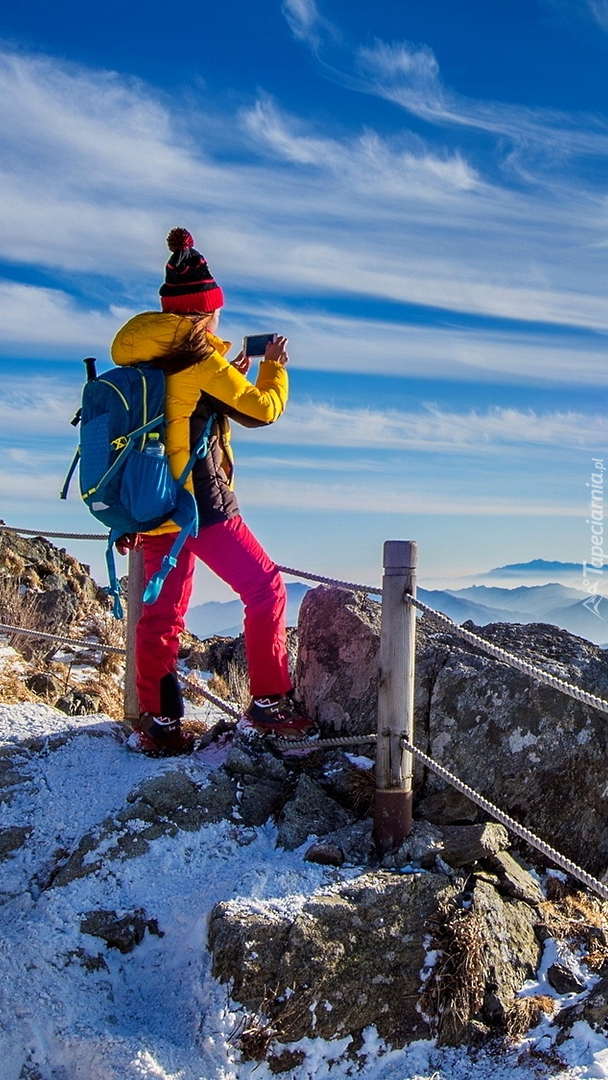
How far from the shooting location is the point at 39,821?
4.65 meters

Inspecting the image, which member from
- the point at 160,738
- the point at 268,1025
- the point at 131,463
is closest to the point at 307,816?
the point at 160,738

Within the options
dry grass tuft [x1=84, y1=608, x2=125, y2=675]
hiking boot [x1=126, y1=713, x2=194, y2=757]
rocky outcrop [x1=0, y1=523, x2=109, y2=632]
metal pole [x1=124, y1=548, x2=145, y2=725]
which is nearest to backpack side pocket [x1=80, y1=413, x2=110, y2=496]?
metal pole [x1=124, y1=548, x2=145, y2=725]

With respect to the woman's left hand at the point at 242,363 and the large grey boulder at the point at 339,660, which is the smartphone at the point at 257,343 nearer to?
the woman's left hand at the point at 242,363

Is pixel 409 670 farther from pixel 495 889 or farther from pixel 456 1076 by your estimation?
pixel 456 1076

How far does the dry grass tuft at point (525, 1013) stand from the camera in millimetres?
3984

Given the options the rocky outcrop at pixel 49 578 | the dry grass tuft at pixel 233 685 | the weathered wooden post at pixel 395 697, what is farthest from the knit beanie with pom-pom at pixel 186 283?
the rocky outcrop at pixel 49 578

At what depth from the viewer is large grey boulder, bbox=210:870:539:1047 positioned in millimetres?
3762

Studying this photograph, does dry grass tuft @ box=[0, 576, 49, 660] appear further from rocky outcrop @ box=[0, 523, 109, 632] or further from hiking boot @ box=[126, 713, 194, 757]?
hiking boot @ box=[126, 713, 194, 757]

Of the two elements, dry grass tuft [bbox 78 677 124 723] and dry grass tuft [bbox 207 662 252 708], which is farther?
dry grass tuft [bbox 207 662 252 708]

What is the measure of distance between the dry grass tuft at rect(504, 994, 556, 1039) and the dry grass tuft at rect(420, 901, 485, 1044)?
142mm

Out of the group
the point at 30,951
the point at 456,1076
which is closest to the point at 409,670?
the point at 456,1076

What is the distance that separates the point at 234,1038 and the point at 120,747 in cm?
203

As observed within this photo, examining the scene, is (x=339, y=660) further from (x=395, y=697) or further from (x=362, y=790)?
(x=395, y=697)

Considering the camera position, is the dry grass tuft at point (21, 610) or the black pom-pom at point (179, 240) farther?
the dry grass tuft at point (21, 610)
